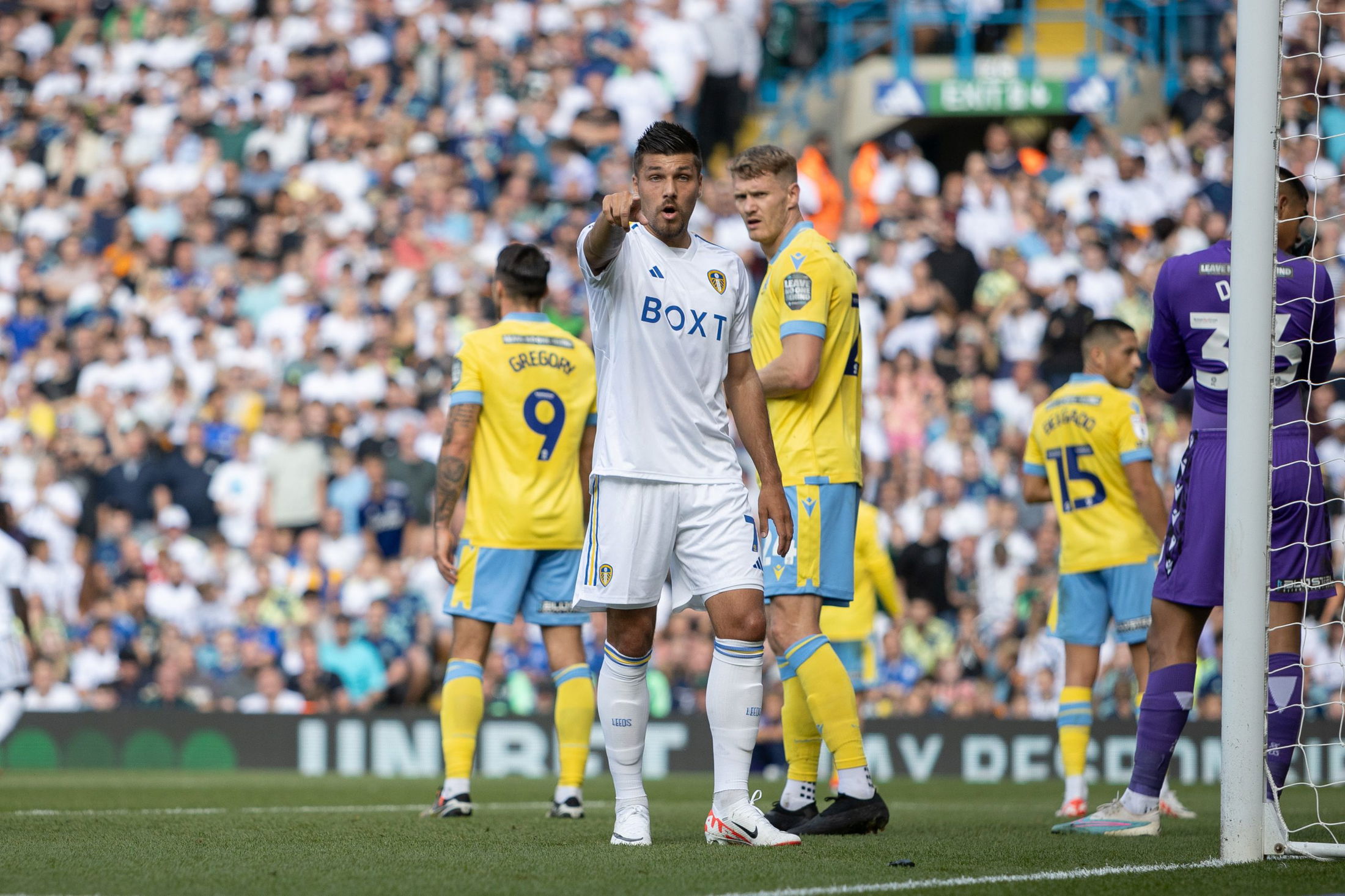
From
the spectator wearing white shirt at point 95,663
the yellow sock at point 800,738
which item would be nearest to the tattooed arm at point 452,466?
the yellow sock at point 800,738

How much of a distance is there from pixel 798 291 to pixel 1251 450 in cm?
200

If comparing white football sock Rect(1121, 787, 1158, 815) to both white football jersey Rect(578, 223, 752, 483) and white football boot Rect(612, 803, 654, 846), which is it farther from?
white football jersey Rect(578, 223, 752, 483)

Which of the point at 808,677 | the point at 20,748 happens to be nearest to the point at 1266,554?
the point at 808,677

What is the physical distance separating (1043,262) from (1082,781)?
32.1ft

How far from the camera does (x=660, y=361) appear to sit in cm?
586

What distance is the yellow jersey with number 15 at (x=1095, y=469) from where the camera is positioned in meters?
8.84

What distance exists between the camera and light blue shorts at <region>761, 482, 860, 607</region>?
666cm

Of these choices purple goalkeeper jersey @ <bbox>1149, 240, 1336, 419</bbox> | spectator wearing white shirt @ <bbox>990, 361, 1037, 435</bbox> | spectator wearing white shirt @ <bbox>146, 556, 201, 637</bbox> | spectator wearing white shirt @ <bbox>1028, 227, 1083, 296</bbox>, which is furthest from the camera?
spectator wearing white shirt @ <bbox>1028, 227, 1083, 296</bbox>

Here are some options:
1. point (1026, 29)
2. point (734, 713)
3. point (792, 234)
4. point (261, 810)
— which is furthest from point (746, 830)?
point (1026, 29)

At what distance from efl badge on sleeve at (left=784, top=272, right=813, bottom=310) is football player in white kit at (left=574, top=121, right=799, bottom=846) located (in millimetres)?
837

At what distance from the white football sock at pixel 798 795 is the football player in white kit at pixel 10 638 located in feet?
16.7

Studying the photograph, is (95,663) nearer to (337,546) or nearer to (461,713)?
(337,546)

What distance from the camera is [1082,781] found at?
8797 mm

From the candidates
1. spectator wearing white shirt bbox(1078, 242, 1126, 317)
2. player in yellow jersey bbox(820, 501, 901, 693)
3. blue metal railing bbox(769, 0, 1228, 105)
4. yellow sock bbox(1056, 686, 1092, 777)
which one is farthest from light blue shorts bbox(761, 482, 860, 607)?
blue metal railing bbox(769, 0, 1228, 105)
